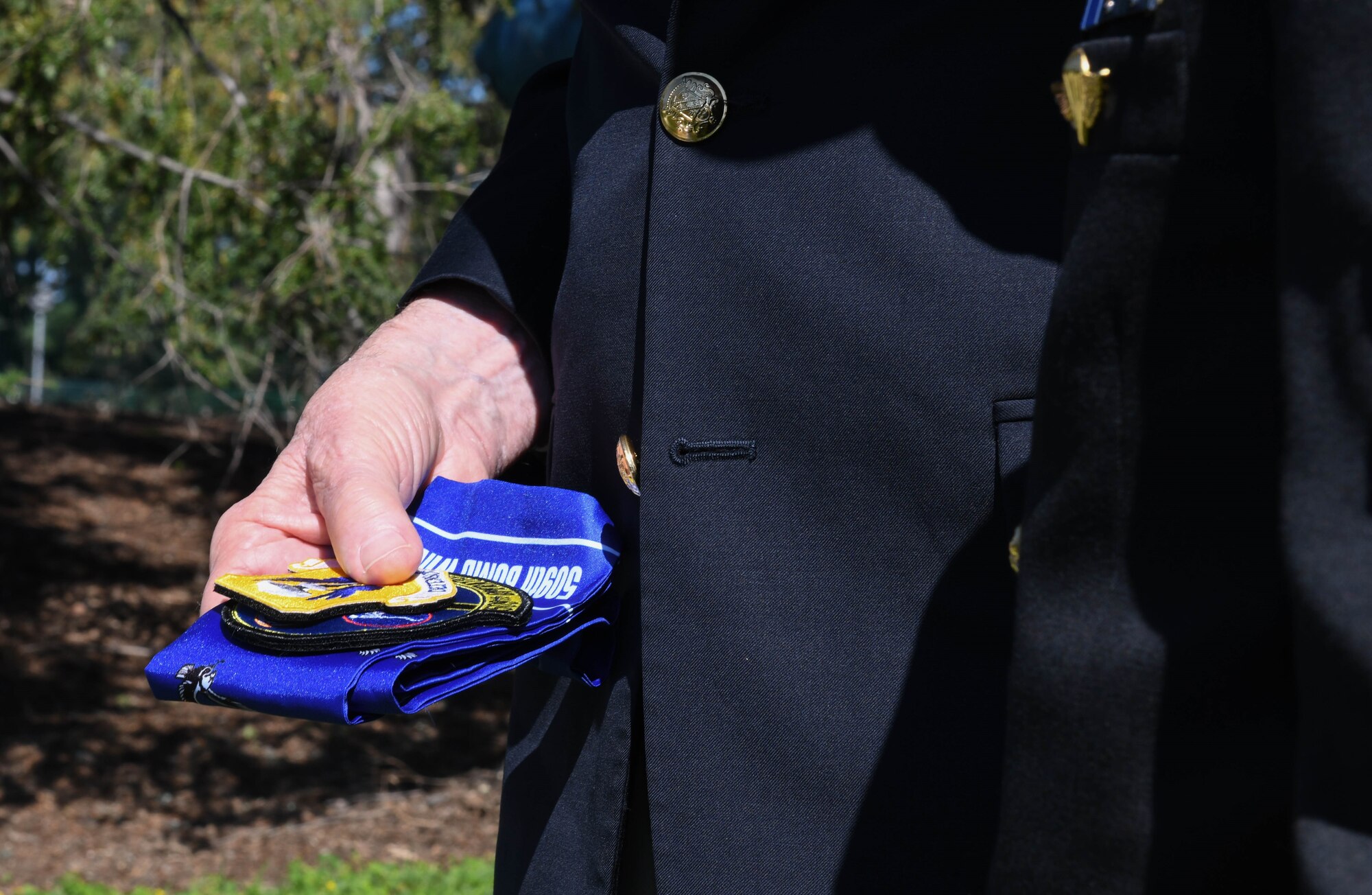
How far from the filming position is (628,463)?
123cm

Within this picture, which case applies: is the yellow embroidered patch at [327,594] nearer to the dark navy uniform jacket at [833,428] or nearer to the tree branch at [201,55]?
the dark navy uniform jacket at [833,428]

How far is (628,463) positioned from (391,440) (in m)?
0.29

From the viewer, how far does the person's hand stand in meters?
1.22

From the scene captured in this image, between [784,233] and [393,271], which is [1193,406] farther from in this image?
[393,271]

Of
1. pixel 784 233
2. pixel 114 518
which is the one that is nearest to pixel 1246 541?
pixel 784 233

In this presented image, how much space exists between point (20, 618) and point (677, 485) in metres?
8.61

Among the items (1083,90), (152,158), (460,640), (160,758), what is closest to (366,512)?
(460,640)

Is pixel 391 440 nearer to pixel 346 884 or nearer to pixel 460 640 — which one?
pixel 460 640

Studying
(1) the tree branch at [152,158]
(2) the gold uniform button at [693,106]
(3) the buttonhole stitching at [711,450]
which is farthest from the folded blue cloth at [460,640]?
(1) the tree branch at [152,158]

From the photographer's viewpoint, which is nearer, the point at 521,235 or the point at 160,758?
the point at 521,235

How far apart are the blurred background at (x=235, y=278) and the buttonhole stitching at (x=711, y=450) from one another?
294cm

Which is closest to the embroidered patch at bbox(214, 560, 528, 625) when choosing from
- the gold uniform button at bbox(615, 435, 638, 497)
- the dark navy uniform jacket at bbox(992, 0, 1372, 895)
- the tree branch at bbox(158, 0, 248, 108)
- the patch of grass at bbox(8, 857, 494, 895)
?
the gold uniform button at bbox(615, 435, 638, 497)

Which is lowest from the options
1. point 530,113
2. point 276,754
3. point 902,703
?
point 276,754

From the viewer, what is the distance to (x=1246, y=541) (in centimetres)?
66
